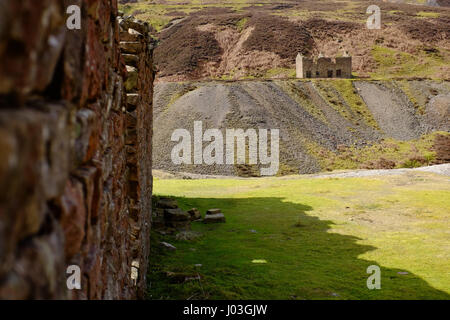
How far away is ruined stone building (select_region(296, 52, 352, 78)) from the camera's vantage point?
83688 mm

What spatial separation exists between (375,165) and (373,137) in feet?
32.1

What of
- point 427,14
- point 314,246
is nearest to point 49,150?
point 314,246

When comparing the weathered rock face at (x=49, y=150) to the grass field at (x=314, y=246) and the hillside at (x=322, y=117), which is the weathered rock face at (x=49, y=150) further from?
the hillside at (x=322, y=117)

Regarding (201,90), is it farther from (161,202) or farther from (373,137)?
(161,202)

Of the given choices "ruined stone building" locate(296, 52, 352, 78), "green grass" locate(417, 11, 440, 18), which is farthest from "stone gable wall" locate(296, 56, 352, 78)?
"green grass" locate(417, 11, 440, 18)

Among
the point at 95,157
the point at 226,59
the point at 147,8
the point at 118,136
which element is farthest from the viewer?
the point at 147,8

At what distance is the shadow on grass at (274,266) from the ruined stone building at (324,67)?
65197mm

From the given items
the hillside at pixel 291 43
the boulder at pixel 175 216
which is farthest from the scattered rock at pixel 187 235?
the hillside at pixel 291 43

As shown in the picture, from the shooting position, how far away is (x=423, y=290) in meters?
12.3

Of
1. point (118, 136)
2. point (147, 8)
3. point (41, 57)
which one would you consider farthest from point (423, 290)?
point (147, 8)

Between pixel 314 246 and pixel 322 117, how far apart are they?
5126cm

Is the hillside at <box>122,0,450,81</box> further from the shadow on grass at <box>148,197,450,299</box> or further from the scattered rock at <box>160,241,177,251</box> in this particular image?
the scattered rock at <box>160,241,177,251</box>

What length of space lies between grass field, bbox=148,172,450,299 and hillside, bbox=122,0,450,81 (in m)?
69.7

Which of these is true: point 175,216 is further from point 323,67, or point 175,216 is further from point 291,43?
point 291,43
